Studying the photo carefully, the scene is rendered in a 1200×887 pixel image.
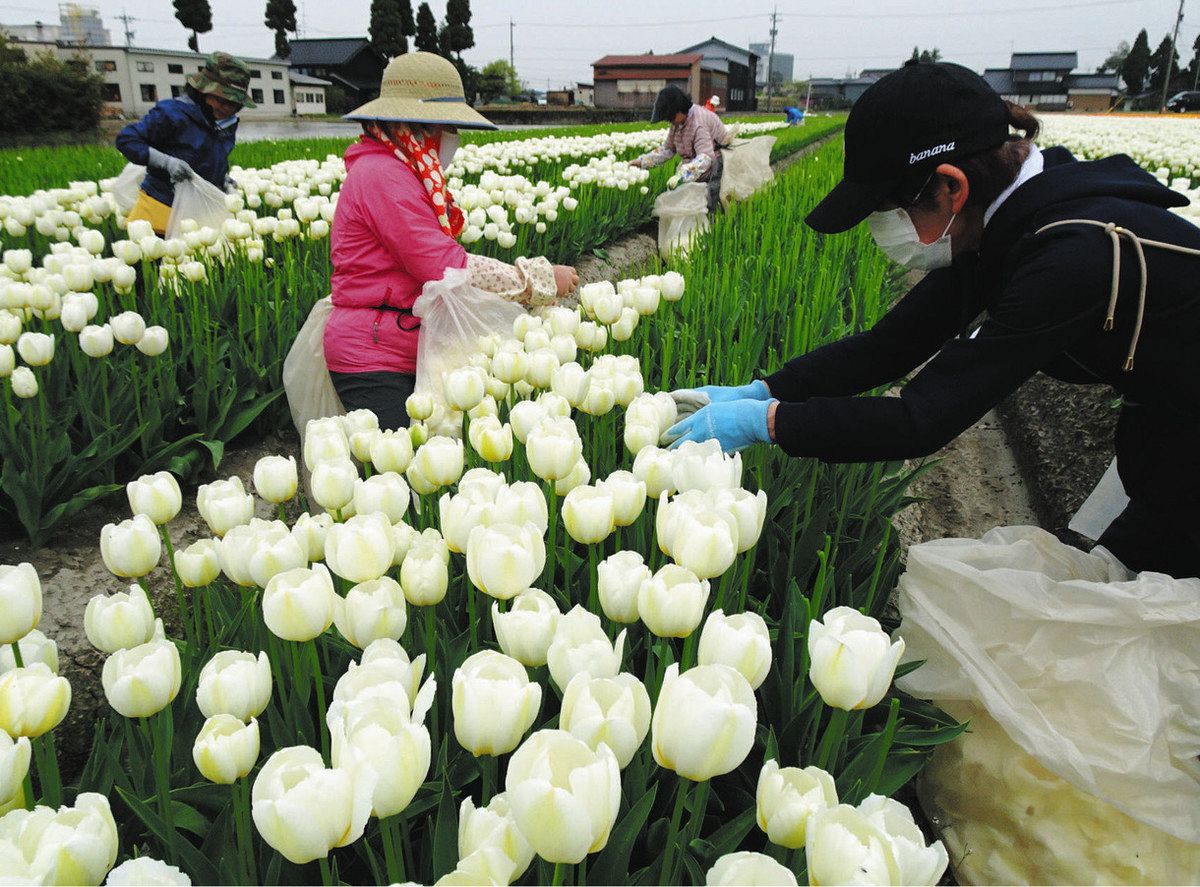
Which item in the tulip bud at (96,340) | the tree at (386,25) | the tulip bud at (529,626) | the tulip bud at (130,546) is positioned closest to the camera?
the tulip bud at (529,626)

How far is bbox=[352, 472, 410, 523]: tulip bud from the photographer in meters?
1.45

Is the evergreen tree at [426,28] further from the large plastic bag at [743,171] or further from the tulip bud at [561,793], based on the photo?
the tulip bud at [561,793]

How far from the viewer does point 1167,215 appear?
172 centimetres

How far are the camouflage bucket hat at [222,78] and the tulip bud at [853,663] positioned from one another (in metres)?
5.59

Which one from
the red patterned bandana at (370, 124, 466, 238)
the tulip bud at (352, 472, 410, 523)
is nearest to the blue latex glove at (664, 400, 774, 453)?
the tulip bud at (352, 472, 410, 523)

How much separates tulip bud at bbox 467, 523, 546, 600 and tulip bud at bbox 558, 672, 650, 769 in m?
0.28

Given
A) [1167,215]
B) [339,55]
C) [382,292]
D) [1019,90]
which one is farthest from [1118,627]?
[1019,90]

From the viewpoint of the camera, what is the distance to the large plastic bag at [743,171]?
887cm

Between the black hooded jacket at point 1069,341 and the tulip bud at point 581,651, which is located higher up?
the black hooded jacket at point 1069,341

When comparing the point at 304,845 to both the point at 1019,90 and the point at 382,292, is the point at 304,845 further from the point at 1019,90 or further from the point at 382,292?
the point at 1019,90

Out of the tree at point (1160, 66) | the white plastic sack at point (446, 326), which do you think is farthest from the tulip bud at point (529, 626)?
the tree at point (1160, 66)

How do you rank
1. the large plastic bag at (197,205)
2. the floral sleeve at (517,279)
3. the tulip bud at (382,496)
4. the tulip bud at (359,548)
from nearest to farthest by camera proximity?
the tulip bud at (359,548) → the tulip bud at (382,496) → the floral sleeve at (517,279) → the large plastic bag at (197,205)

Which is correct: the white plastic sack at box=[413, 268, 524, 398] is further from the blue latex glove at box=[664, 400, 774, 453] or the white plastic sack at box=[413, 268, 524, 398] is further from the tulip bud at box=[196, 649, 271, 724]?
the tulip bud at box=[196, 649, 271, 724]

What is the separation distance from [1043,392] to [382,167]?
3.73 m
